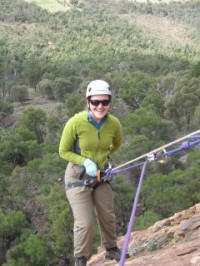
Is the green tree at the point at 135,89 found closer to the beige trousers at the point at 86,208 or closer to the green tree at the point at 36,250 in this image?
the green tree at the point at 36,250

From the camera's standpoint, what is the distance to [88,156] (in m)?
4.39

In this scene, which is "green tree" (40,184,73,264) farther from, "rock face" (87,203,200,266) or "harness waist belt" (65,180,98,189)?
"harness waist belt" (65,180,98,189)

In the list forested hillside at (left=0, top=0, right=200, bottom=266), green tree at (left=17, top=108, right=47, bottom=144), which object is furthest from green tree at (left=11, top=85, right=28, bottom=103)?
green tree at (left=17, top=108, right=47, bottom=144)

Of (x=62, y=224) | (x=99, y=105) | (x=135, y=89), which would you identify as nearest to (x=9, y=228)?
(x=62, y=224)

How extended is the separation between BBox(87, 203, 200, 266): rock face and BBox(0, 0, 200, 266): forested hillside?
10.0 metres

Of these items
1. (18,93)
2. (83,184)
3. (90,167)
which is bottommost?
(18,93)

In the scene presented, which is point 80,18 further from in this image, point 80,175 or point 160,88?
point 80,175

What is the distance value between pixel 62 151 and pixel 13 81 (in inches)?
2273

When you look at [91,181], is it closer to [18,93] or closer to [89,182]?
[89,182]

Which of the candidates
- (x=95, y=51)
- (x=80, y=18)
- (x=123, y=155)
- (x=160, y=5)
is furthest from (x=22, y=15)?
(x=123, y=155)

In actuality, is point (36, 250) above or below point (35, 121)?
below

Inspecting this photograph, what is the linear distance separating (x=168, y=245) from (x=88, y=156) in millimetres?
1915

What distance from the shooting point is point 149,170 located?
1112 inches

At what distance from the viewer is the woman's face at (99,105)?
420cm
